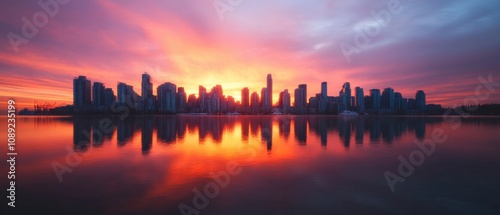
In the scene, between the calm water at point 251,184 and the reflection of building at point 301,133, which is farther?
the reflection of building at point 301,133

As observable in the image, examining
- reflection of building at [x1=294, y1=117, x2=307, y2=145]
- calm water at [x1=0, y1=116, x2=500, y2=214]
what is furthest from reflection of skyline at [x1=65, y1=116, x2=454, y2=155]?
calm water at [x1=0, y1=116, x2=500, y2=214]

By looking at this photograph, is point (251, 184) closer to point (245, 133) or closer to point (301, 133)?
point (245, 133)

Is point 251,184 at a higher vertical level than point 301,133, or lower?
higher

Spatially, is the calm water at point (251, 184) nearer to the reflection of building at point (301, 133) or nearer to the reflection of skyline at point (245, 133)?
the reflection of skyline at point (245, 133)

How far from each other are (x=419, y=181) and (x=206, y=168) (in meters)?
17.6

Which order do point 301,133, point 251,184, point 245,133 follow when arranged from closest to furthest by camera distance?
point 251,184, point 245,133, point 301,133

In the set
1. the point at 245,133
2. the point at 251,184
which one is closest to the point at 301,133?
the point at 245,133

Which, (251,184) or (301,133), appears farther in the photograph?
(301,133)

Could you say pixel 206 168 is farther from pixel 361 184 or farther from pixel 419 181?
pixel 419 181

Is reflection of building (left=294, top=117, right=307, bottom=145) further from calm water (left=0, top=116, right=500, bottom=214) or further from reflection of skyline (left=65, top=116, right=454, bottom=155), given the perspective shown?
calm water (left=0, top=116, right=500, bottom=214)

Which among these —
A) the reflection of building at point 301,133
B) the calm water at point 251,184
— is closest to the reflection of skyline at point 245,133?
the reflection of building at point 301,133

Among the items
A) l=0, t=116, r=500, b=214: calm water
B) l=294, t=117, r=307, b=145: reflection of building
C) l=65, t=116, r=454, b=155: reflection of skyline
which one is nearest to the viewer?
l=0, t=116, r=500, b=214: calm water

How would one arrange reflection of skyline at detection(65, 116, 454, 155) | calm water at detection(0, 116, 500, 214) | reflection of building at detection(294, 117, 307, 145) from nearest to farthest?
calm water at detection(0, 116, 500, 214), reflection of skyline at detection(65, 116, 454, 155), reflection of building at detection(294, 117, 307, 145)

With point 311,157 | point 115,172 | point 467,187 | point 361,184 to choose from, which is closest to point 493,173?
point 467,187
